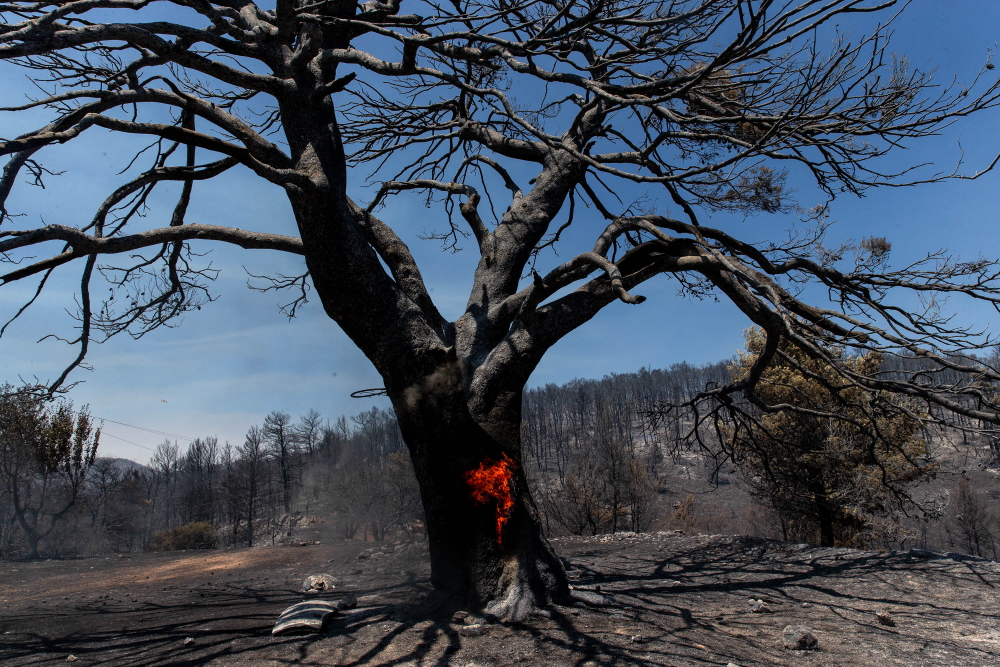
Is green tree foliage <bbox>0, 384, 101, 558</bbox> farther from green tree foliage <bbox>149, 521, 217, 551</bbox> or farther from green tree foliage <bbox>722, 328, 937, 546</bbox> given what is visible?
green tree foliage <bbox>722, 328, 937, 546</bbox>

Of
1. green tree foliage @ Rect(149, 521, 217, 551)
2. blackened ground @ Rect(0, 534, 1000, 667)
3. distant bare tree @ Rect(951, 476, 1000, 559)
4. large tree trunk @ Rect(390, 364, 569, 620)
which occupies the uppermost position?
large tree trunk @ Rect(390, 364, 569, 620)

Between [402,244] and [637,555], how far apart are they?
531 centimetres

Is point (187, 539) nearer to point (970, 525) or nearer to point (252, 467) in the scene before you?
point (252, 467)

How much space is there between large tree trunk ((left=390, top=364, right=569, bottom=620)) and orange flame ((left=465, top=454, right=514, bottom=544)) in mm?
11

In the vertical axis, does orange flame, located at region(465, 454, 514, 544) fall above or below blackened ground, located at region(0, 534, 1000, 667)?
above

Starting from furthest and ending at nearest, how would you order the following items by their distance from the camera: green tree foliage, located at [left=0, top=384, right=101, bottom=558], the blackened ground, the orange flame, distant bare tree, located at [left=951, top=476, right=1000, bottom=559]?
1. distant bare tree, located at [left=951, top=476, right=1000, bottom=559]
2. green tree foliage, located at [left=0, top=384, right=101, bottom=558]
3. the orange flame
4. the blackened ground

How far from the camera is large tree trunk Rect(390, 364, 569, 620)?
13.2 feet

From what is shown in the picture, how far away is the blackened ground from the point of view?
127 inches

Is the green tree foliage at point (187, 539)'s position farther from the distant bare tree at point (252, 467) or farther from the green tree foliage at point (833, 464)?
the green tree foliage at point (833, 464)

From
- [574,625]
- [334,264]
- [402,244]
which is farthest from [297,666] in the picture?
[402,244]

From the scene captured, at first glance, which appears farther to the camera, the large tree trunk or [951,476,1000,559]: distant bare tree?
[951,476,1000,559]: distant bare tree

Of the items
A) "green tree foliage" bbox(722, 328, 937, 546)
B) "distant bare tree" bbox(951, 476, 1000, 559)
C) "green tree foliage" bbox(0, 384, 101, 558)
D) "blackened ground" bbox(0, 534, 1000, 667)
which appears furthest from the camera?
"distant bare tree" bbox(951, 476, 1000, 559)

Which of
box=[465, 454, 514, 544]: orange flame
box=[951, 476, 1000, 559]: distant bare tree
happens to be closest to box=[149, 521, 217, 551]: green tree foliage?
box=[465, 454, 514, 544]: orange flame

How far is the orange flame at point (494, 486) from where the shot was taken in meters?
4.15
